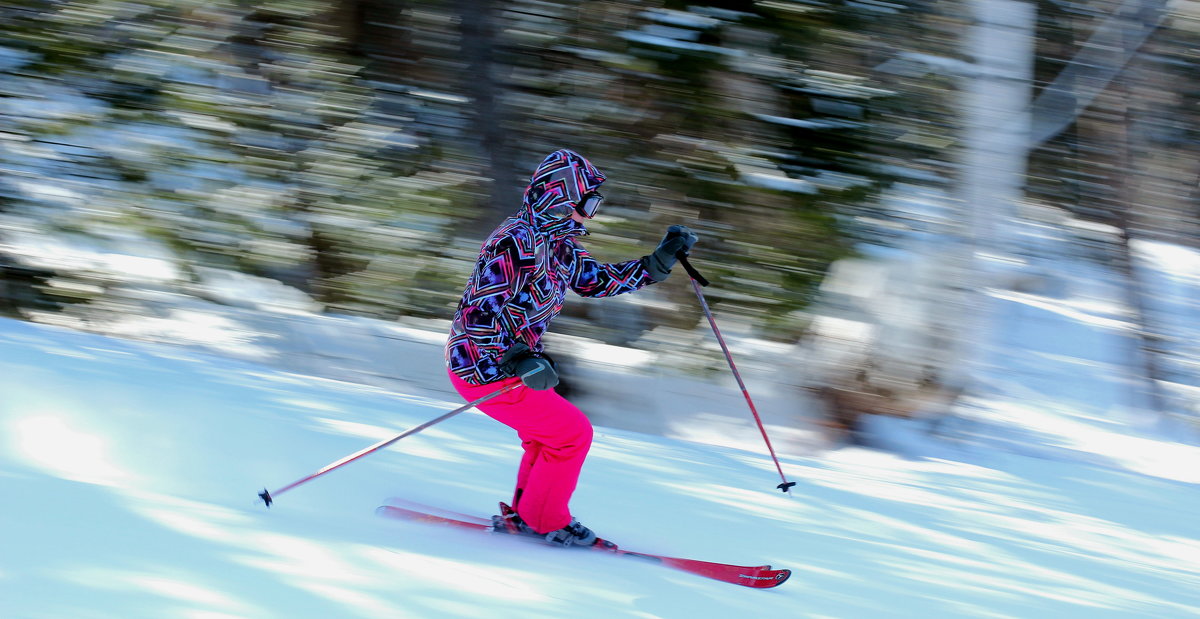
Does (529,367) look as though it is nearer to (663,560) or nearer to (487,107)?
(663,560)

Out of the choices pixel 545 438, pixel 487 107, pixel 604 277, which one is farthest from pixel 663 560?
pixel 487 107

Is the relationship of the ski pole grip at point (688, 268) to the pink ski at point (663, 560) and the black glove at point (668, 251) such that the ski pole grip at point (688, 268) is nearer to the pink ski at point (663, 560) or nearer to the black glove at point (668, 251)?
the black glove at point (668, 251)

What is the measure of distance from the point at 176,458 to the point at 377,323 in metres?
2.84

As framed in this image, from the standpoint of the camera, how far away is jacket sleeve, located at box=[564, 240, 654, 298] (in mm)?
3248

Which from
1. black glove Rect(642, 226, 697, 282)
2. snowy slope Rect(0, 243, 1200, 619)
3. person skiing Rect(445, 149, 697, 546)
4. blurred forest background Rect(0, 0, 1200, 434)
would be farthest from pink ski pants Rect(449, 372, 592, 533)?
blurred forest background Rect(0, 0, 1200, 434)

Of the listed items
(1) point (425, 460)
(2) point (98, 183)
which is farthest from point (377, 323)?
(1) point (425, 460)

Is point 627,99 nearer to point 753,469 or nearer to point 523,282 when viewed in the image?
point 753,469

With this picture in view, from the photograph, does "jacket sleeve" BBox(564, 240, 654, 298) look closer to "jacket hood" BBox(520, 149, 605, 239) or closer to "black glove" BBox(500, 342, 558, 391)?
"jacket hood" BBox(520, 149, 605, 239)

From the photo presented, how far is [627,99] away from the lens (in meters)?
5.55

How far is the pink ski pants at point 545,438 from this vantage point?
292 cm

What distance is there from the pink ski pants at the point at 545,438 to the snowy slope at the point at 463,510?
0.13 metres

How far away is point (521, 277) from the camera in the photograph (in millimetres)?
2842

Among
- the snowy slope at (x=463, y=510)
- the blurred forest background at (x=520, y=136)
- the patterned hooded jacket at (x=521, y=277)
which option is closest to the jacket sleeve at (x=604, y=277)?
the patterned hooded jacket at (x=521, y=277)

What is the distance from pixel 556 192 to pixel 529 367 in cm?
55
